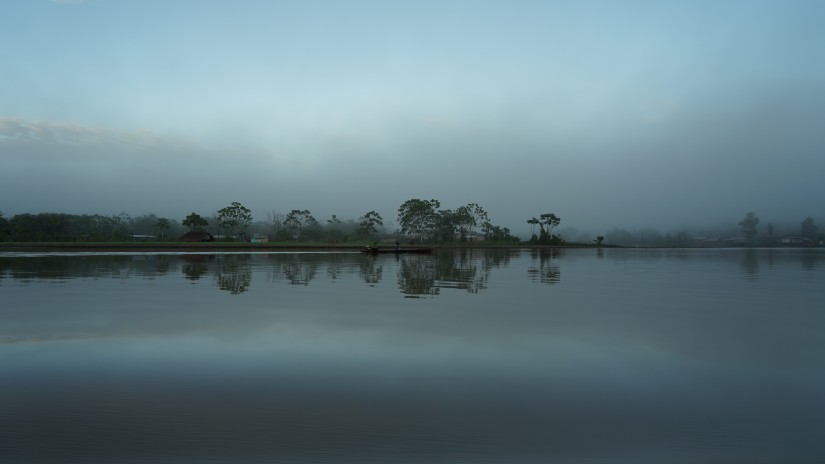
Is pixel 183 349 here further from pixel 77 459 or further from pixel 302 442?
pixel 302 442

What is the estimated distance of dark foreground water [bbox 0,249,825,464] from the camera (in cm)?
459

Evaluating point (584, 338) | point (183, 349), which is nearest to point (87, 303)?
point (183, 349)

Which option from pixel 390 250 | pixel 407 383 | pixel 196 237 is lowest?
pixel 407 383

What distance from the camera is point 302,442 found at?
15.2ft

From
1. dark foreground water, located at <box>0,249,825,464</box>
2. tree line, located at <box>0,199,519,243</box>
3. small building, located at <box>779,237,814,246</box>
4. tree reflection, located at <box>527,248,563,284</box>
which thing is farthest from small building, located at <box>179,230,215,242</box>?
small building, located at <box>779,237,814,246</box>

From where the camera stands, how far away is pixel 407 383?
6.51 meters

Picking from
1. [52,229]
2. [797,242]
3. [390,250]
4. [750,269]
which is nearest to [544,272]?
[750,269]

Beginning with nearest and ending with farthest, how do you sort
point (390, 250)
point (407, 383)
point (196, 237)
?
point (407, 383)
point (390, 250)
point (196, 237)

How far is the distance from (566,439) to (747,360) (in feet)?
16.7

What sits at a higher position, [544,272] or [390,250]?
[390,250]

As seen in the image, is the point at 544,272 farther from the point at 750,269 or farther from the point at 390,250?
the point at 390,250

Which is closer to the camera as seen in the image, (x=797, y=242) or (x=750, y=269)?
(x=750, y=269)

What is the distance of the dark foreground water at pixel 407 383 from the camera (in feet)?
15.1

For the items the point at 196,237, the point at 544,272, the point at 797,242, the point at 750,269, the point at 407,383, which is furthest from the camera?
the point at 797,242
